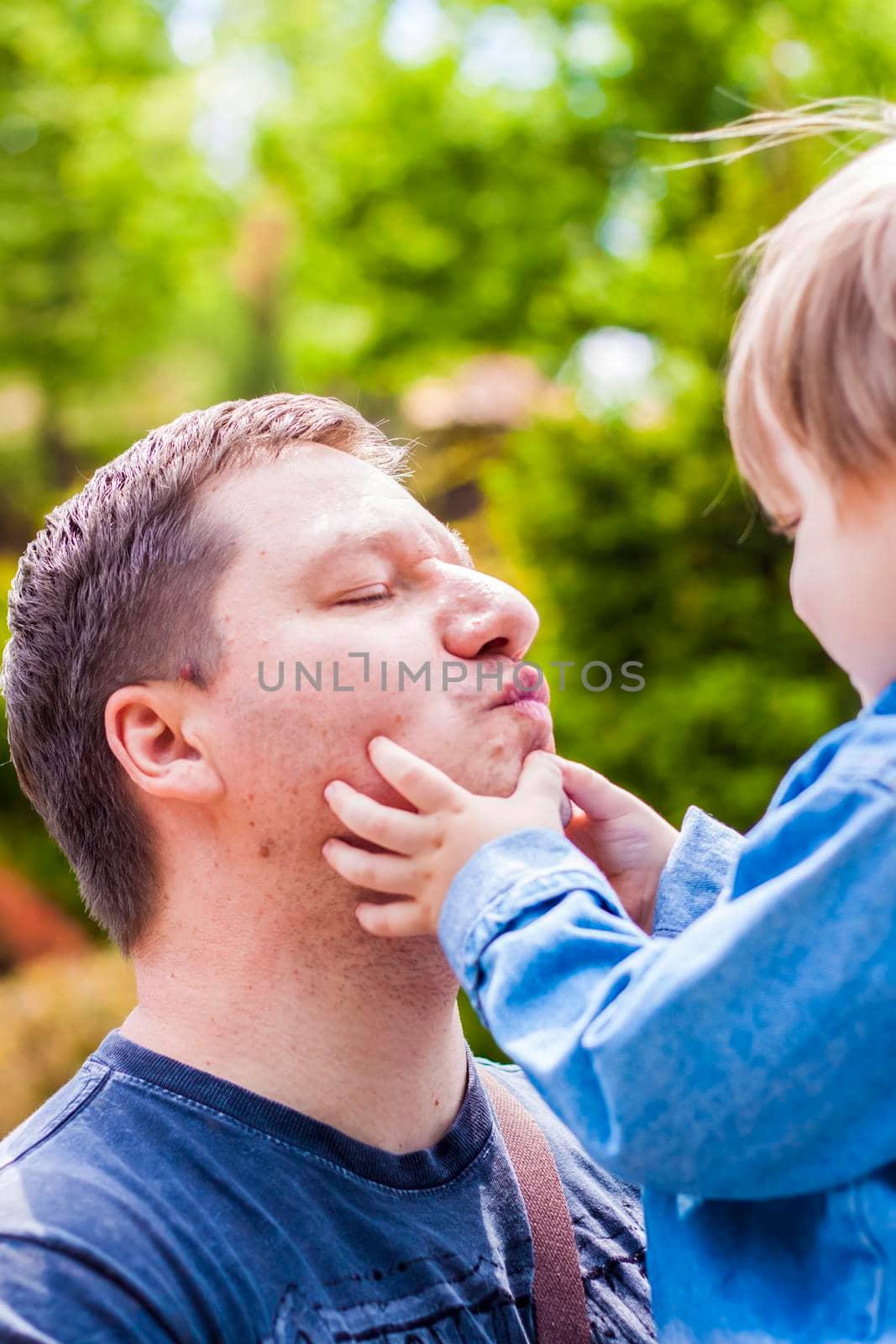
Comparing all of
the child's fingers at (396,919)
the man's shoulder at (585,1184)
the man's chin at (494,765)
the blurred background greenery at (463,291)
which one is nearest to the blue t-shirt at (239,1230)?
the man's shoulder at (585,1184)

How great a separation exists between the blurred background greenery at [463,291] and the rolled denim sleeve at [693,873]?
469 cm

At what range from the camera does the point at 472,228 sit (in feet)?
39.5

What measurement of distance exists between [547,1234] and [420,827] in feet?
2.28

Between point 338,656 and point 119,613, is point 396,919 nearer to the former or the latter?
point 338,656

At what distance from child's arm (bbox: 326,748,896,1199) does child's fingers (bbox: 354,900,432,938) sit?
21 cm

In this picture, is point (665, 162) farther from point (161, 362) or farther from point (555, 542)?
point (161, 362)

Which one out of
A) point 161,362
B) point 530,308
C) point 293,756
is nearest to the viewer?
point 293,756

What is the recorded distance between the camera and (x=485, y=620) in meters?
1.84

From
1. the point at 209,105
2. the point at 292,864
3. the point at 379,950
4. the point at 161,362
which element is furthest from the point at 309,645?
the point at 161,362

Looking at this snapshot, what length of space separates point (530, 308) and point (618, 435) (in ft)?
14.7

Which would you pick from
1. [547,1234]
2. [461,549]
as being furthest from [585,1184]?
[461,549]

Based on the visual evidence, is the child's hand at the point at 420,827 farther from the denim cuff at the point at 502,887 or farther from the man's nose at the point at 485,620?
the man's nose at the point at 485,620

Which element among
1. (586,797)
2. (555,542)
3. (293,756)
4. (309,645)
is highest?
(309,645)

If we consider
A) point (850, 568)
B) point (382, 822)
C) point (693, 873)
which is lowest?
point (693, 873)
